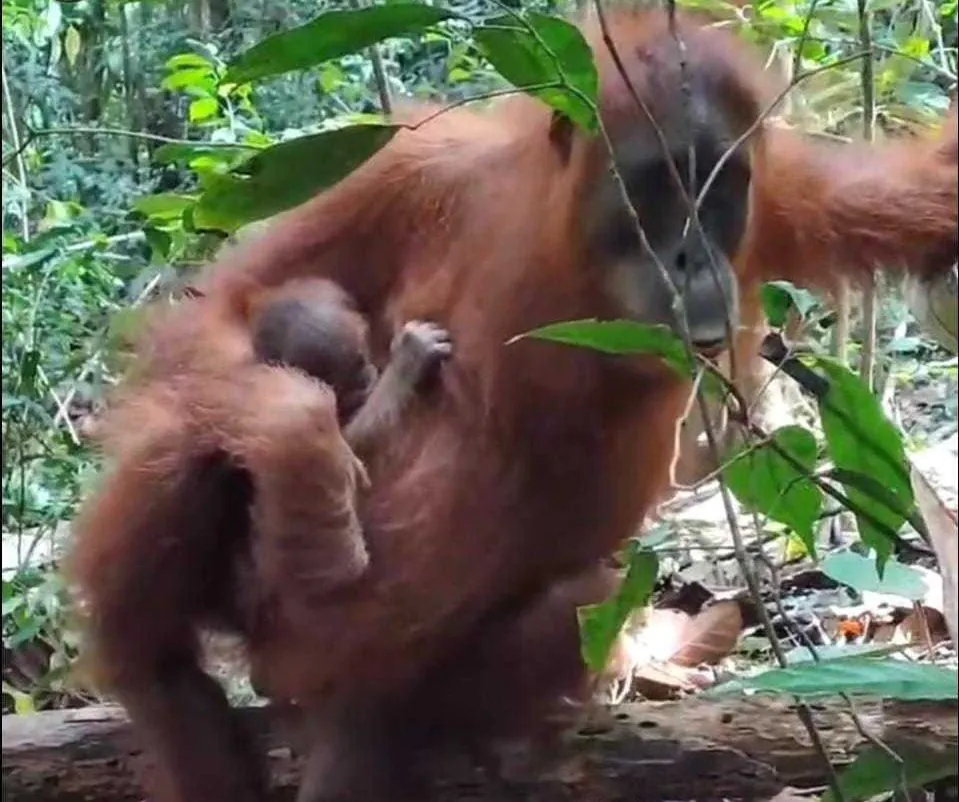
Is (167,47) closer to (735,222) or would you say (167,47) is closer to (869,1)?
(869,1)

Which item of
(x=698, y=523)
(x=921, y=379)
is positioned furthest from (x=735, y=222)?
(x=921, y=379)

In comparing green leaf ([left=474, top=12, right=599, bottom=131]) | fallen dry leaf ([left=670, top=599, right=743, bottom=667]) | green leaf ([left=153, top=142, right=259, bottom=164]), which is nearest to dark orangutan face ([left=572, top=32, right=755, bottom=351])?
green leaf ([left=474, top=12, right=599, bottom=131])

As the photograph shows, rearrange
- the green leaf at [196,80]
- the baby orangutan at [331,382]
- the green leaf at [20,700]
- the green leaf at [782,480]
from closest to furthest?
the green leaf at [782,480], the baby orangutan at [331,382], the green leaf at [20,700], the green leaf at [196,80]

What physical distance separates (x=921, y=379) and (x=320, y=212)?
179cm

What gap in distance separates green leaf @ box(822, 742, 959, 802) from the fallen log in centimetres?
28

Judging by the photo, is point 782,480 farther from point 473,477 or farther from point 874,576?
point 473,477

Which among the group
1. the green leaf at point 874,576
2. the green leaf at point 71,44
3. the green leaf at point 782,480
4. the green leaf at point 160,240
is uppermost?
the green leaf at point 71,44

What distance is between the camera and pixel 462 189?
233cm

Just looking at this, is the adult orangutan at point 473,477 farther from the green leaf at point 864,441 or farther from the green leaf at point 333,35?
the green leaf at point 333,35

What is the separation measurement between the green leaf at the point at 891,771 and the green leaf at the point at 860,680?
220mm

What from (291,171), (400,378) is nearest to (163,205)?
(400,378)

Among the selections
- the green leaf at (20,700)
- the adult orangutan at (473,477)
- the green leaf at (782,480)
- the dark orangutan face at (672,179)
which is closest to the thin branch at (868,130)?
the adult orangutan at (473,477)

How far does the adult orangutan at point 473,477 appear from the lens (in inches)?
83.3

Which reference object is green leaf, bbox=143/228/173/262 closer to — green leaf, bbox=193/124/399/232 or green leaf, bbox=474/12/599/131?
green leaf, bbox=193/124/399/232
